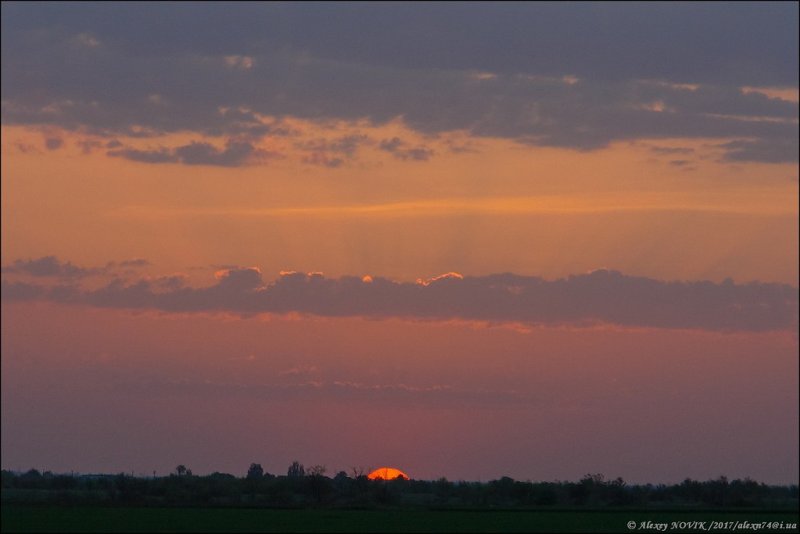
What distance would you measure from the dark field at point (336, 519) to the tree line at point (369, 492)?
14.6 m

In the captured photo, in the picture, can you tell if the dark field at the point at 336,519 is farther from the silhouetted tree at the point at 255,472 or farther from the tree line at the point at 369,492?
the silhouetted tree at the point at 255,472

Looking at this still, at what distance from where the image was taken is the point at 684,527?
70750 mm

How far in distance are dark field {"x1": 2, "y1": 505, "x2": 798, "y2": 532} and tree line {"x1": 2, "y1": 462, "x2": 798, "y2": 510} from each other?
1458cm

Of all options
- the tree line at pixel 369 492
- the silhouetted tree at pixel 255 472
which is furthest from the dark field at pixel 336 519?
Answer: the silhouetted tree at pixel 255 472

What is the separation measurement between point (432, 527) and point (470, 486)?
6636cm

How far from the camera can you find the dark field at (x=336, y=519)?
66.1 metres

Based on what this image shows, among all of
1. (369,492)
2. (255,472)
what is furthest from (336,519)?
(255,472)

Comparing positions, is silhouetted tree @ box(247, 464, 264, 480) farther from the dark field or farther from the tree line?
the dark field

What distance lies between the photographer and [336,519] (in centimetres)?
7812

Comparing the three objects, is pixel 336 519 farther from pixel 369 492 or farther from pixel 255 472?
pixel 255 472

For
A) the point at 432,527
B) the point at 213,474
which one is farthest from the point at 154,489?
the point at 432,527

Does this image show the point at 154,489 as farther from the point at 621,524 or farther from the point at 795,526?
the point at 795,526

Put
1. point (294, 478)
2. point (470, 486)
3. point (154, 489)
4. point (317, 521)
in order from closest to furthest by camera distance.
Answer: point (317, 521)
point (154, 489)
point (294, 478)
point (470, 486)

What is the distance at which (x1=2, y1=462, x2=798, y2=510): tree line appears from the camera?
4163 inches
